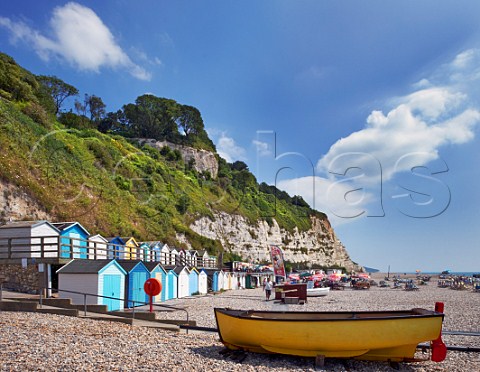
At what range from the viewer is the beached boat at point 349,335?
1213 cm

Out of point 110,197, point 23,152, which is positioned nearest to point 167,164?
point 110,197

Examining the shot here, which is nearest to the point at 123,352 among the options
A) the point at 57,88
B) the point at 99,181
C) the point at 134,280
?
the point at 134,280

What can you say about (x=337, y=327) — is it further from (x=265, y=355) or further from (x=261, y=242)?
(x=261, y=242)

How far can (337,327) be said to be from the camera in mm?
12094

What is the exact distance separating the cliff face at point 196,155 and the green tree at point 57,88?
18477mm

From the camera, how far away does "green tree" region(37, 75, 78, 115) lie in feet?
267

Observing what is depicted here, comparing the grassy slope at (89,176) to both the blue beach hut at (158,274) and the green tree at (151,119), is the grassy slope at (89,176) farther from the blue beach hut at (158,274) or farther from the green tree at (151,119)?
the blue beach hut at (158,274)

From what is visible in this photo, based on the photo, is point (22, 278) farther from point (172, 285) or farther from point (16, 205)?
point (16, 205)

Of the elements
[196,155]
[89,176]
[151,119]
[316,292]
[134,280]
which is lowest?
[316,292]

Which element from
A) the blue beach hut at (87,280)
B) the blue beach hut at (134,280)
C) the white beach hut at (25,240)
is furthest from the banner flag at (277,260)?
the white beach hut at (25,240)

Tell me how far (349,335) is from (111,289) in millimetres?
16244

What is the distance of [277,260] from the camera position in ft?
130

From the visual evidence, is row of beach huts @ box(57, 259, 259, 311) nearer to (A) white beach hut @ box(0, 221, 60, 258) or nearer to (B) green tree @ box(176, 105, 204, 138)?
(A) white beach hut @ box(0, 221, 60, 258)

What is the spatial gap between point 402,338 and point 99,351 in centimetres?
875
